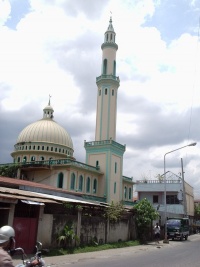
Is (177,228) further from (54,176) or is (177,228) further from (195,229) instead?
(195,229)

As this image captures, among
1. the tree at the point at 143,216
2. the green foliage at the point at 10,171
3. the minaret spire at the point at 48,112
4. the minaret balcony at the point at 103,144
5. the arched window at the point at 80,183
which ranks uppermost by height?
the minaret spire at the point at 48,112

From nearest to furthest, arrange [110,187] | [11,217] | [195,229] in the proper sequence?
[11,217], [110,187], [195,229]

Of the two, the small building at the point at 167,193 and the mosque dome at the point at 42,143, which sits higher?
the mosque dome at the point at 42,143

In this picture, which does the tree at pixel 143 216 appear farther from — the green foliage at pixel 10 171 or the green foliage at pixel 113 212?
the green foliage at pixel 10 171

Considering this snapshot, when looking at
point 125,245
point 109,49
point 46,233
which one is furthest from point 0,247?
point 109,49

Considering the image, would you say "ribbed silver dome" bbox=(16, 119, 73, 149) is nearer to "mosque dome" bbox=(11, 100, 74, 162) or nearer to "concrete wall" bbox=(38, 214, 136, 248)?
"mosque dome" bbox=(11, 100, 74, 162)

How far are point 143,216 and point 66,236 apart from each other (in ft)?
35.7

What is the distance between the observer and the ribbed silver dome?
45.2 metres

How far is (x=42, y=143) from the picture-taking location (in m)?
44.5

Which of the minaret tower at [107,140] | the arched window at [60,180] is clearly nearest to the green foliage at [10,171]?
the arched window at [60,180]

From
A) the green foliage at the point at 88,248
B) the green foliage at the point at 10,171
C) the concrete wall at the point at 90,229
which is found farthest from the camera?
the green foliage at the point at 10,171

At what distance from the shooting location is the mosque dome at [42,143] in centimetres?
4403

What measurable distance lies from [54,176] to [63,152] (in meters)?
10.4

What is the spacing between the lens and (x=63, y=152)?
45906 mm
